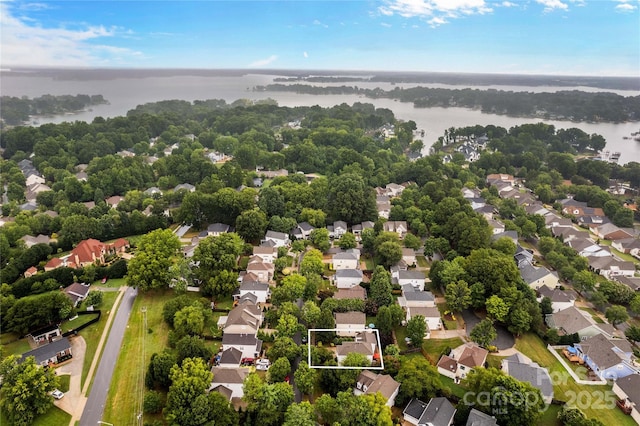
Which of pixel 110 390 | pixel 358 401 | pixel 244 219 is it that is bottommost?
pixel 110 390

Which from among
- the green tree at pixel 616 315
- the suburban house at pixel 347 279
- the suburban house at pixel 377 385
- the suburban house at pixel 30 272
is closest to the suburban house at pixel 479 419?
the suburban house at pixel 377 385

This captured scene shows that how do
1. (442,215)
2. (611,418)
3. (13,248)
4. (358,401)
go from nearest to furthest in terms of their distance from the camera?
(358,401) → (611,418) → (13,248) → (442,215)

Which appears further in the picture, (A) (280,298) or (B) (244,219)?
(B) (244,219)

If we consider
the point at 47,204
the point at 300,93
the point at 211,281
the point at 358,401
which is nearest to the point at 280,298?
the point at 211,281

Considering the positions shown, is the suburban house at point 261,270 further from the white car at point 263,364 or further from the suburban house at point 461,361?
the suburban house at point 461,361

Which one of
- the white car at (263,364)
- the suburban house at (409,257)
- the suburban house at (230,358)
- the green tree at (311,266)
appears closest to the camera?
the suburban house at (230,358)

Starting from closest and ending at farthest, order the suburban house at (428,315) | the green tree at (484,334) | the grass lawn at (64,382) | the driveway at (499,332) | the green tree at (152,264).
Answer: the grass lawn at (64,382)
the green tree at (484,334)
the driveway at (499,332)
the suburban house at (428,315)
the green tree at (152,264)

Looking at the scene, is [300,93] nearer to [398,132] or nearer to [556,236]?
[398,132]

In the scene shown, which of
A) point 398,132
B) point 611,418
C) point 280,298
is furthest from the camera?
point 398,132
